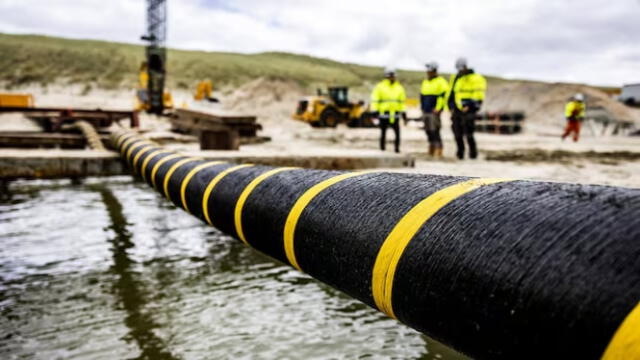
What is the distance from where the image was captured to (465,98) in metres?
8.66

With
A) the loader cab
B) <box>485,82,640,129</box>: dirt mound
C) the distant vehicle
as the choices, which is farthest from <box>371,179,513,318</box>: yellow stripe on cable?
the distant vehicle

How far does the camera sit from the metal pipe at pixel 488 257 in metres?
0.80

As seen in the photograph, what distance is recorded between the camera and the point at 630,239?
0.82 meters

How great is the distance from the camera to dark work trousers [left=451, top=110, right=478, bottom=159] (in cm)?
868

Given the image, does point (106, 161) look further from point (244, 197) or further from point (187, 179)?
point (244, 197)

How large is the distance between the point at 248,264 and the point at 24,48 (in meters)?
88.3

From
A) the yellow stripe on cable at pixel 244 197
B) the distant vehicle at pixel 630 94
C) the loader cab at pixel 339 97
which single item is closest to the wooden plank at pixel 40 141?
the yellow stripe on cable at pixel 244 197

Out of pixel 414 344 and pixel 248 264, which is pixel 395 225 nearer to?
pixel 414 344

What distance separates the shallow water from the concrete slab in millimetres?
532

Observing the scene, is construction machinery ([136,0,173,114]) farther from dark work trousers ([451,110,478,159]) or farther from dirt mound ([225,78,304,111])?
dark work trousers ([451,110,478,159])

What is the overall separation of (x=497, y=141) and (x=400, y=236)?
1458 centimetres

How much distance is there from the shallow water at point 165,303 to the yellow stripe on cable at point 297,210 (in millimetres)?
1239

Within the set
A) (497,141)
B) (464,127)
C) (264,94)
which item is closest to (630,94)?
(264,94)

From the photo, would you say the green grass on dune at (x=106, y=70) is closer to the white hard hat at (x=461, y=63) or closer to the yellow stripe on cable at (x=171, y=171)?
the white hard hat at (x=461, y=63)
